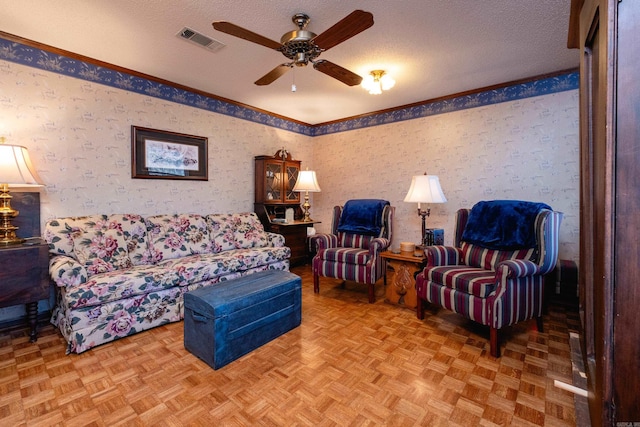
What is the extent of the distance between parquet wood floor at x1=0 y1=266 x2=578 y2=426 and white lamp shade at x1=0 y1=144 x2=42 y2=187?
3.98 ft

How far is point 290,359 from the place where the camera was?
203 cm

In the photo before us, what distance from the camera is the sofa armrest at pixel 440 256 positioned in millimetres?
2666

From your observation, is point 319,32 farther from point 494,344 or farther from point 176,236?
point 494,344

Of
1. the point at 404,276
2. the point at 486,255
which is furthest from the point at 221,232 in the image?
the point at 486,255

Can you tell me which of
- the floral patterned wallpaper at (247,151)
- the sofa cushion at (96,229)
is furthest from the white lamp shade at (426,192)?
the sofa cushion at (96,229)

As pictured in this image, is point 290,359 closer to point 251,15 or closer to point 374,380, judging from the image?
point 374,380

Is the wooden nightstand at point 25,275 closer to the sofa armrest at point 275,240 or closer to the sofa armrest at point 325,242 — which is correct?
the sofa armrest at point 275,240

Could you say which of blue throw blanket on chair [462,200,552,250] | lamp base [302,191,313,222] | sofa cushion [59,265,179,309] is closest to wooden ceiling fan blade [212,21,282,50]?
sofa cushion [59,265,179,309]

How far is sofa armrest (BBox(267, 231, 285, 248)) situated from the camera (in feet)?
12.6

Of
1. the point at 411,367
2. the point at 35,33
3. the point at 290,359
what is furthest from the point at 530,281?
the point at 35,33

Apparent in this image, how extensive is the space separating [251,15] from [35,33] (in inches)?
70.9

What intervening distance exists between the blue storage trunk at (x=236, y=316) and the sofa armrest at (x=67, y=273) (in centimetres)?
81

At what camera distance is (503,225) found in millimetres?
2582

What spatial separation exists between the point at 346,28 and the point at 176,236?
2.63 meters
